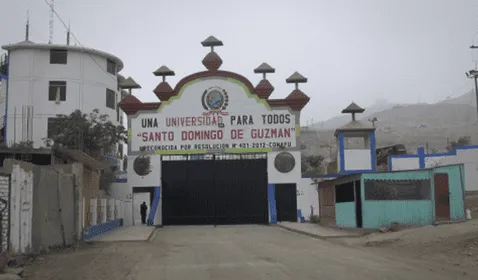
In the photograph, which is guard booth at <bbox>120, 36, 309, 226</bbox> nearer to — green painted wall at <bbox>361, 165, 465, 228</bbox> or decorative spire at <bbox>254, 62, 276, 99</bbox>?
decorative spire at <bbox>254, 62, 276, 99</bbox>

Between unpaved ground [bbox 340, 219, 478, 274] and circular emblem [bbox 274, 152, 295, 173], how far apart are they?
14.1m

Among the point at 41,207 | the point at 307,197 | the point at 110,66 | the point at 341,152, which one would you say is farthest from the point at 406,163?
the point at 41,207

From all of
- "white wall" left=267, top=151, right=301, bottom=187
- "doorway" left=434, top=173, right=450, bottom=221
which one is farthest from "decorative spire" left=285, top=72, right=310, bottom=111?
"doorway" left=434, top=173, right=450, bottom=221

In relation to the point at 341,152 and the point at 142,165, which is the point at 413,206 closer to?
the point at 341,152

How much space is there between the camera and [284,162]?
34.2 m

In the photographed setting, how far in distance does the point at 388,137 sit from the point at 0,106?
274ft

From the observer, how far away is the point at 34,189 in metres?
15.5

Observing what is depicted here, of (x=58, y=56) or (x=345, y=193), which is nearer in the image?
(x=345, y=193)

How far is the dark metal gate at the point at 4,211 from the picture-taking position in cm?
1369

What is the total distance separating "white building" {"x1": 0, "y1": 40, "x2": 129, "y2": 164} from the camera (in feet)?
145

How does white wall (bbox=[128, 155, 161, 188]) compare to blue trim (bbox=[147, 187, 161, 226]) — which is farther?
white wall (bbox=[128, 155, 161, 188])

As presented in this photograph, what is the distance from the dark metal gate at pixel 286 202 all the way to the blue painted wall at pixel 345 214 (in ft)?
22.9

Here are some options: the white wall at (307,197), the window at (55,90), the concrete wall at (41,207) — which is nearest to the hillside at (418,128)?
the window at (55,90)

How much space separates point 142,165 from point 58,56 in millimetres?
16174
